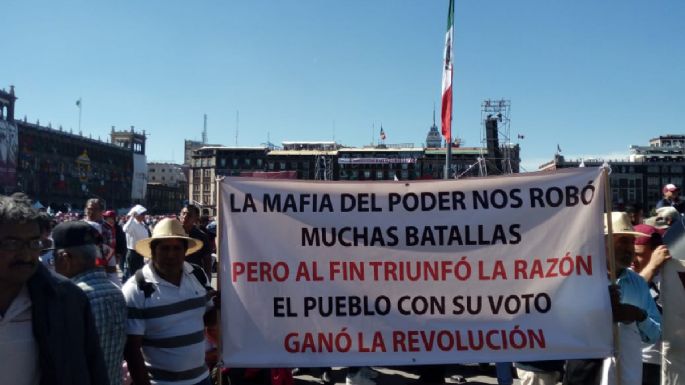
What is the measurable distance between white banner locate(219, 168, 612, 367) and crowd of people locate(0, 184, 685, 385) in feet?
0.72

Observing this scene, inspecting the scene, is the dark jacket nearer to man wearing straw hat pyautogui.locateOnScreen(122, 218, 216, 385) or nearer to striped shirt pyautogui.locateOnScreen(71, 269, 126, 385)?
striped shirt pyautogui.locateOnScreen(71, 269, 126, 385)

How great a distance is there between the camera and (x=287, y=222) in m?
3.61

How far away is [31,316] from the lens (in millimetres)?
2010

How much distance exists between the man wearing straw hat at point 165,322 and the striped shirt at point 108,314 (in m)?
0.23

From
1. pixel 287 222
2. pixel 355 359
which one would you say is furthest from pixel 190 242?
Answer: pixel 355 359

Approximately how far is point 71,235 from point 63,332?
2.47 ft

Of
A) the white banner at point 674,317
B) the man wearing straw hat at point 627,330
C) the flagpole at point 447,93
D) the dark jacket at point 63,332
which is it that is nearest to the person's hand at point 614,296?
the man wearing straw hat at point 627,330

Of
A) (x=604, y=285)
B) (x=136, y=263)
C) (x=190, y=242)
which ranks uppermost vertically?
(x=190, y=242)

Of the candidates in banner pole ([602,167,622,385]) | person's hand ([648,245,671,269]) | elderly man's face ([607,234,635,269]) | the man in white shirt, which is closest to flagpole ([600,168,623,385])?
banner pole ([602,167,622,385])

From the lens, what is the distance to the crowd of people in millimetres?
1998

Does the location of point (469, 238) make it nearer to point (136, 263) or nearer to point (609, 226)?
point (609, 226)

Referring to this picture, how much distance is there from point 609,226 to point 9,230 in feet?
10.1

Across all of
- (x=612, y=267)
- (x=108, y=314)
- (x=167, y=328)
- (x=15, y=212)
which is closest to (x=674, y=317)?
(x=612, y=267)

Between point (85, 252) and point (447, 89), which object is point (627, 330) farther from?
point (447, 89)
